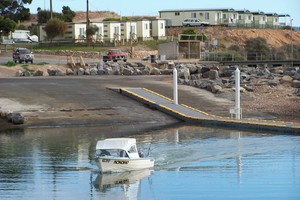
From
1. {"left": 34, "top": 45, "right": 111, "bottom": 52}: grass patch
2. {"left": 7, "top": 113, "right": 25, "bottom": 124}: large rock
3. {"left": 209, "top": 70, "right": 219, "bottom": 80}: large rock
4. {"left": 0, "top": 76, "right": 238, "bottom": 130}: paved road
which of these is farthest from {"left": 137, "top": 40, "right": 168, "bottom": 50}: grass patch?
{"left": 7, "top": 113, "right": 25, "bottom": 124}: large rock

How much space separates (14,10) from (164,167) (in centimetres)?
11304

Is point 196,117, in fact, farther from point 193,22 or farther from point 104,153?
point 193,22

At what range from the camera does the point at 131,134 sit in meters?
39.6

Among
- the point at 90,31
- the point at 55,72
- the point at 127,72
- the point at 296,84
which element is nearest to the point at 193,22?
the point at 90,31

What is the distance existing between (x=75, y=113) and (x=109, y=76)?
20.7 m

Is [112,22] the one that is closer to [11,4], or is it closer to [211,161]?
[11,4]

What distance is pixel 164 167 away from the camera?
30.9m

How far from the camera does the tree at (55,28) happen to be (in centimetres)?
10994

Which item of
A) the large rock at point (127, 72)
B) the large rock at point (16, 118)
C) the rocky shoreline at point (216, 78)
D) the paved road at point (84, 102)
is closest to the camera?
the large rock at point (16, 118)

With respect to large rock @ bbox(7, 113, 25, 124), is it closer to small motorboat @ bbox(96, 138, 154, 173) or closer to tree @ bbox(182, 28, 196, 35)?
small motorboat @ bbox(96, 138, 154, 173)

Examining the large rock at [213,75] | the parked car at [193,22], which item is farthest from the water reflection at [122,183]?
the parked car at [193,22]

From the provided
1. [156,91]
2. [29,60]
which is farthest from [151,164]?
[29,60]

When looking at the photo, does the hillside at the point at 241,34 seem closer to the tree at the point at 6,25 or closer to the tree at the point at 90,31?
the tree at the point at 6,25

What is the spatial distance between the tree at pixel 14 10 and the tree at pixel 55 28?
24551 mm
